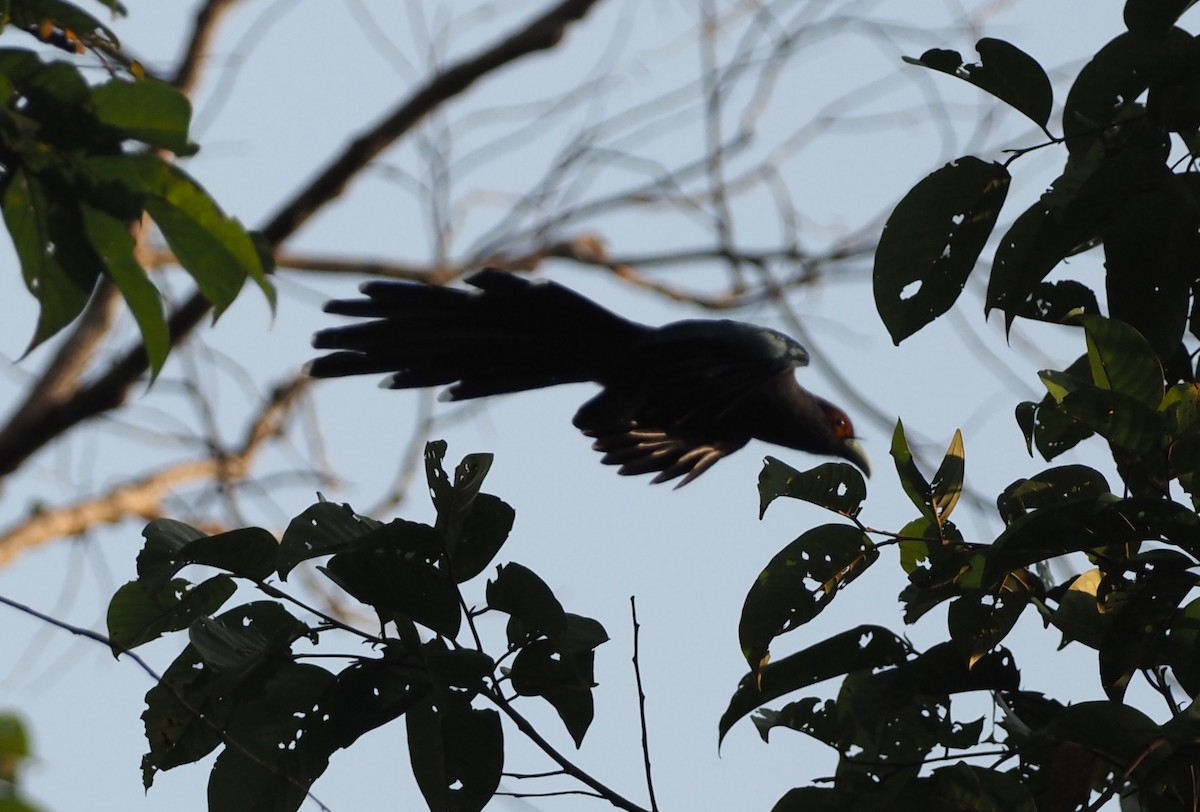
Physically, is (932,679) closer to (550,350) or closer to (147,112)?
(147,112)

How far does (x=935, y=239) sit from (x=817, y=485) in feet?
1.25

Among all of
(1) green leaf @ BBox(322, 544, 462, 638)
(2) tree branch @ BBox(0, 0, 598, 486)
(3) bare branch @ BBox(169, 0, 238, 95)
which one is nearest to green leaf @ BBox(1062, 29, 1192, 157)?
(1) green leaf @ BBox(322, 544, 462, 638)

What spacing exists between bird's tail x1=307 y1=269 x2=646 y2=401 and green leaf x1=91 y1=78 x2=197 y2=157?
210cm

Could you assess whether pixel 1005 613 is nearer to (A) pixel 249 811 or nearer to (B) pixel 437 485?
(B) pixel 437 485

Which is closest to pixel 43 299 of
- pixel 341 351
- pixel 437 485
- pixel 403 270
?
pixel 437 485

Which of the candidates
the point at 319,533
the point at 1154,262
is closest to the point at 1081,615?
the point at 1154,262

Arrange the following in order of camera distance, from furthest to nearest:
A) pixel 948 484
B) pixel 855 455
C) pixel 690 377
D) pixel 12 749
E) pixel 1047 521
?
pixel 855 455 < pixel 690 377 < pixel 948 484 < pixel 1047 521 < pixel 12 749

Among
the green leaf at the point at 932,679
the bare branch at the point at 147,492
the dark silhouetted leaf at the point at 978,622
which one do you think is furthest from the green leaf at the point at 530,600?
the bare branch at the point at 147,492

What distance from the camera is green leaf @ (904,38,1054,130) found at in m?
1.74

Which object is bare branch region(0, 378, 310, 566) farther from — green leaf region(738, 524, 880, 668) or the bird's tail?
green leaf region(738, 524, 880, 668)

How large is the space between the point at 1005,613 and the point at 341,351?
2699 millimetres

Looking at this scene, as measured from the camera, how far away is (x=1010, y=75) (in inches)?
68.9

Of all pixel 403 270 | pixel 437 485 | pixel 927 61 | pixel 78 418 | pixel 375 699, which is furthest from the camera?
pixel 403 270

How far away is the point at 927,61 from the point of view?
1764 millimetres
